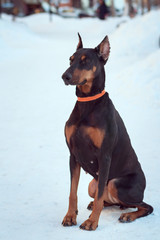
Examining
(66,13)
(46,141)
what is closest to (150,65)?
(46,141)

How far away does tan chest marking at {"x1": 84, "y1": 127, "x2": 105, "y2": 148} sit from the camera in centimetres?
407

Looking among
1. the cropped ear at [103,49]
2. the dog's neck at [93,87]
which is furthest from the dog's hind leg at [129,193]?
the cropped ear at [103,49]

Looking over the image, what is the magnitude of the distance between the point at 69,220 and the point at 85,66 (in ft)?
4.91

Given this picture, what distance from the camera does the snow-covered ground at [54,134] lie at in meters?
4.48

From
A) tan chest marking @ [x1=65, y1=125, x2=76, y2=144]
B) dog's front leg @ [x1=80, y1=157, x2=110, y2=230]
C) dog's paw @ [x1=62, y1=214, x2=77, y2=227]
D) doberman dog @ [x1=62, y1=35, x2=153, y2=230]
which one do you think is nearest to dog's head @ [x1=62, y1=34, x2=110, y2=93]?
doberman dog @ [x1=62, y1=35, x2=153, y2=230]

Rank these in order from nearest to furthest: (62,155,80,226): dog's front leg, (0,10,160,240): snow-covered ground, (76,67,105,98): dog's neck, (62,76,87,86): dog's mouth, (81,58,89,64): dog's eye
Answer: (62,76,87,86): dog's mouth
(81,58,89,64): dog's eye
(76,67,105,98): dog's neck
(62,155,80,226): dog's front leg
(0,10,160,240): snow-covered ground

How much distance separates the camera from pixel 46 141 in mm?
7652

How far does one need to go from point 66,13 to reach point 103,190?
149 ft

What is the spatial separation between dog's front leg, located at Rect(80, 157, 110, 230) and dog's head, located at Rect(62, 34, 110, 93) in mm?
747

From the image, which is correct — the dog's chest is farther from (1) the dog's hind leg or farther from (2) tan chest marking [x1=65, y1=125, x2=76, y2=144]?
(1) the dog's hind leg

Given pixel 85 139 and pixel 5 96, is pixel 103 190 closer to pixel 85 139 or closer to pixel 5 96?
pixel 85 139

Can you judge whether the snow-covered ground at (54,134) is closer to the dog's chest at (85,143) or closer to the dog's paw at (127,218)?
the dog's paw at (127,218)

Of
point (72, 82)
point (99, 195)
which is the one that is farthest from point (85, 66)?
point (99, 195)

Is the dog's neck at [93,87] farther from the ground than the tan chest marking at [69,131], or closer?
farther from the ground
